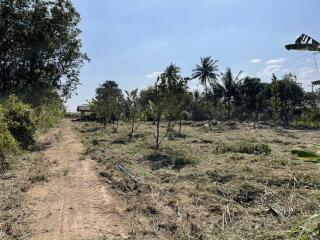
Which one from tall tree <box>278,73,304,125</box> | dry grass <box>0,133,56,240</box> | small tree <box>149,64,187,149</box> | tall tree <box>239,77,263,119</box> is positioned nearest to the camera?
dry grass <box>0,133,56,240</box>

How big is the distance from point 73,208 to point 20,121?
9.44 metres

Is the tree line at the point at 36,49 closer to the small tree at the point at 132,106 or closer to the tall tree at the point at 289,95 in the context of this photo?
the small tree at the point at 132,106

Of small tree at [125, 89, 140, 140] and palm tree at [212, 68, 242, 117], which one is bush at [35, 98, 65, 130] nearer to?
small tree at [125, 89, 140, 140]

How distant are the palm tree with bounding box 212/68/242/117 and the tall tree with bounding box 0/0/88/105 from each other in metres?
33.4

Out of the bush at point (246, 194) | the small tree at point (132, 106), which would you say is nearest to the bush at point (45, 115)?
the small tree at point (132, 106)

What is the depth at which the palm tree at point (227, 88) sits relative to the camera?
54.3 metres

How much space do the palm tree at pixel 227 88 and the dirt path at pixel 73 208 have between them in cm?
4482

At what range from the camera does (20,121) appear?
626 inches

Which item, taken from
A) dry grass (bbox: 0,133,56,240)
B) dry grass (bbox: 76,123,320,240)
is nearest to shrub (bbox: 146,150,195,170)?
dry grass (bbox: 76,123,320,240)

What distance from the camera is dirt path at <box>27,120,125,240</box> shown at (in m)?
6.13

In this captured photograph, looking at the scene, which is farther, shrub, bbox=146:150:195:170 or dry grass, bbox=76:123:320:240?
shrub, bbox=146:150:195:170

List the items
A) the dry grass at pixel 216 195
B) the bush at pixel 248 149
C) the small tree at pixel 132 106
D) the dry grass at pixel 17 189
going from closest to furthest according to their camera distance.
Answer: the dry grass at pixel 216 195 → the dry grass at pixel 17 189 → the bush at pixel 248 149 → the small tree at pixel 132 106

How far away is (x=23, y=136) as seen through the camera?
55.0 feet

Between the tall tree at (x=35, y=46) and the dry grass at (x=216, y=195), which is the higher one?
the tall tree at (x=35, y=46)
